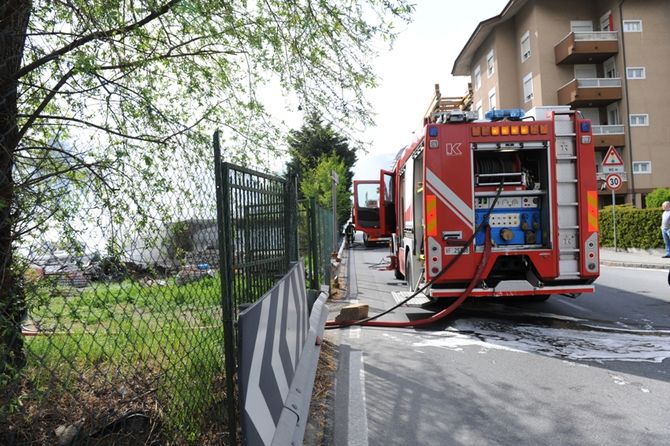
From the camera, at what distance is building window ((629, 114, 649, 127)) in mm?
31328

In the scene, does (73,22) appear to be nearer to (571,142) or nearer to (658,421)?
(658,421)

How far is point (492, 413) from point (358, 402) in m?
1.16

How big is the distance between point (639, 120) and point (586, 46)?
18.1 feet

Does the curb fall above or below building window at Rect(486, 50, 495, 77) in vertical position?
below


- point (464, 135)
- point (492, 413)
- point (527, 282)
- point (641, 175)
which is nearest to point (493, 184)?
point (464, 135)

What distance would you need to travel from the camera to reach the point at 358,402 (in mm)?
4715

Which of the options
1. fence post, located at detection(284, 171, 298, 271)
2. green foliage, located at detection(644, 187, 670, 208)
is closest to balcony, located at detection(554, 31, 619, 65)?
green foliage, located at detection(644, 187, 670, 208)

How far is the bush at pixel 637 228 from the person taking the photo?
57.1 ft

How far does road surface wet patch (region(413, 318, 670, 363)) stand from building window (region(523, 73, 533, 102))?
2957cm

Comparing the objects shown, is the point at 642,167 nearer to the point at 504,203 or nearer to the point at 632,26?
the point at 632,26

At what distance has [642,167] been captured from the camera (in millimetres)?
31141

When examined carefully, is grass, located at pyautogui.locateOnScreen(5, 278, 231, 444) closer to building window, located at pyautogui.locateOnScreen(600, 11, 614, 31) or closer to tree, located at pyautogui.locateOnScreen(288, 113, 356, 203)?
tree, located at pyautogui.locateOnScreen(288, 113, 356, 203)

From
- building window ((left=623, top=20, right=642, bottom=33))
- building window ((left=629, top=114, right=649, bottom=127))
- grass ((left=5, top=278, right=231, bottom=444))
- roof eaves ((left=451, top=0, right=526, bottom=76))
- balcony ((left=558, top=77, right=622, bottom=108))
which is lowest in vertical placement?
grass ((left=5, top=278, right=231, bottom=444))

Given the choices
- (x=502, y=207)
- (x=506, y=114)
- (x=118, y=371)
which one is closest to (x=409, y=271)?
(x=502, y=207)
